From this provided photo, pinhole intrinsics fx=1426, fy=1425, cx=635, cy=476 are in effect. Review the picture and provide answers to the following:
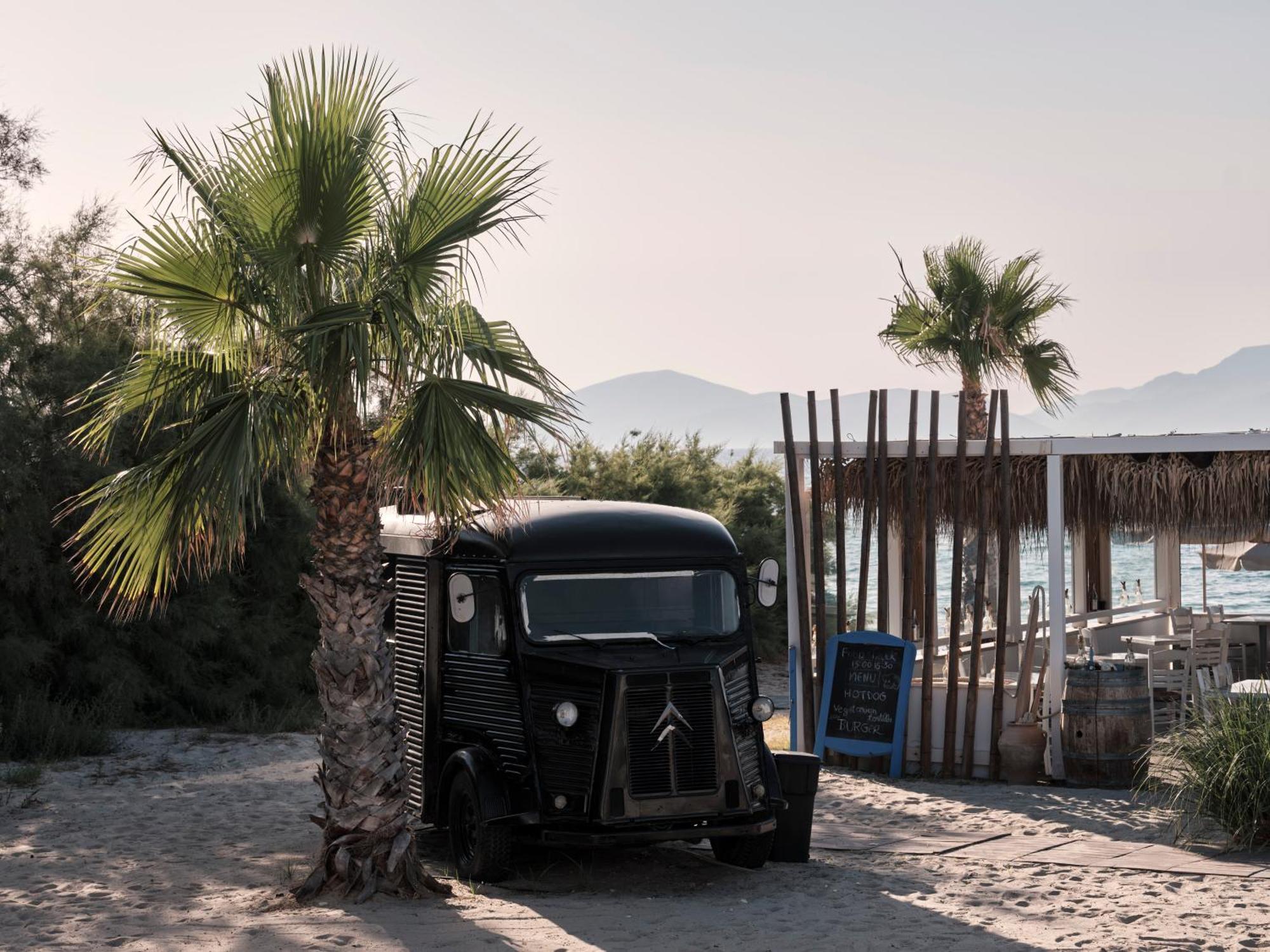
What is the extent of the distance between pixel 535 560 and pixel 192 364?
7.31 ft

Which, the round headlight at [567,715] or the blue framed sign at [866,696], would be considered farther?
the blue framed sign at [866,696]

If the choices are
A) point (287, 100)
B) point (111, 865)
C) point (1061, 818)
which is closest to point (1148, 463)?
point (1061, 818)

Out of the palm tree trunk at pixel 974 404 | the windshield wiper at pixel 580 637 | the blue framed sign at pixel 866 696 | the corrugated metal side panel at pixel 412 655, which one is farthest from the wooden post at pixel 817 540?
the palm tree trunk at pixel 974 404

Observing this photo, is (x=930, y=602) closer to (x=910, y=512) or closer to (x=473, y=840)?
(x=910, y=512)

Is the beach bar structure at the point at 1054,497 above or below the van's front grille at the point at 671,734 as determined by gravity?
above

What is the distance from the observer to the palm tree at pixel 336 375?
7492 mm

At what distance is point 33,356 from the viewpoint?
1512 cm

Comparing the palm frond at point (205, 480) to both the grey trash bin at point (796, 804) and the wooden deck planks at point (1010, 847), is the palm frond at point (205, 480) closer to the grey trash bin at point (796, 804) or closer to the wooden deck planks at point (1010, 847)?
the grey trash bin at point (796, 804)

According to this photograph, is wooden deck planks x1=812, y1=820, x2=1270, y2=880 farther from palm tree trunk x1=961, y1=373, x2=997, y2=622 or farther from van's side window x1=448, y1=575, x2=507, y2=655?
palm tree trunk x1=961, y1=373, x2=997, y2=622

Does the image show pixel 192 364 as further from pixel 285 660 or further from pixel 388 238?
pixel 285 660

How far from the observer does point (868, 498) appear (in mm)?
11891

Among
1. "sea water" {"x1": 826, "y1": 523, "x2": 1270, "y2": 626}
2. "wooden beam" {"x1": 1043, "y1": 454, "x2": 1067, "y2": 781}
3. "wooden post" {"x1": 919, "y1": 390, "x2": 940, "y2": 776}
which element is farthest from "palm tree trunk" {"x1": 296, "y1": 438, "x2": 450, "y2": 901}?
"sea water" {"x1": 826, "y1": 523, "x2": 1270, "y2": 626}

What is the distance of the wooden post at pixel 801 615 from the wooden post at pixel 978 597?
128 centimetres

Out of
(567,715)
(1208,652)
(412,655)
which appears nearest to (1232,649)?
(1208,652)
